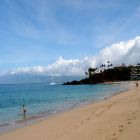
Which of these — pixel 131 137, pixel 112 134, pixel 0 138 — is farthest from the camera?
pixel 0 138

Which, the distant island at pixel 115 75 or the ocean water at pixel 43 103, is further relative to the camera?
the distant island at pixel 115 75

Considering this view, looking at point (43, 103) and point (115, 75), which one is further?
point (115, 75)

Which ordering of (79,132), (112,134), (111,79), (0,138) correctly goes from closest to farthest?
(112,134)
(79,132)
(0,138)
(111,79)

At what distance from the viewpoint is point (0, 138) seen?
14.8 metres

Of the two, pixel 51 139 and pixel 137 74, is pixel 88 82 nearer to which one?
pixel 137 74

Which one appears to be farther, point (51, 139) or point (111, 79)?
point (111, 79)

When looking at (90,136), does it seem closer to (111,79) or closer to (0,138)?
(0,138)

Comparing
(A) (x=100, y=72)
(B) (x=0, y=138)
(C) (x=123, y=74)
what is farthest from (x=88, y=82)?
(B) (x=0, y=138)

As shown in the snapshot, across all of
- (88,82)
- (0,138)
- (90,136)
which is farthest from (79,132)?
(88,82)

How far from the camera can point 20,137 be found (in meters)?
14.5

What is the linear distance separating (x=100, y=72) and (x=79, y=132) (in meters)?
179

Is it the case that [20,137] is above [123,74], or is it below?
below

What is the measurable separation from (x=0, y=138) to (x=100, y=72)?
17828cm

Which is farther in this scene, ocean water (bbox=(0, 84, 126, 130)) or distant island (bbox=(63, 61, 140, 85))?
distant island (bbox=(63, 61, 140, 85))
